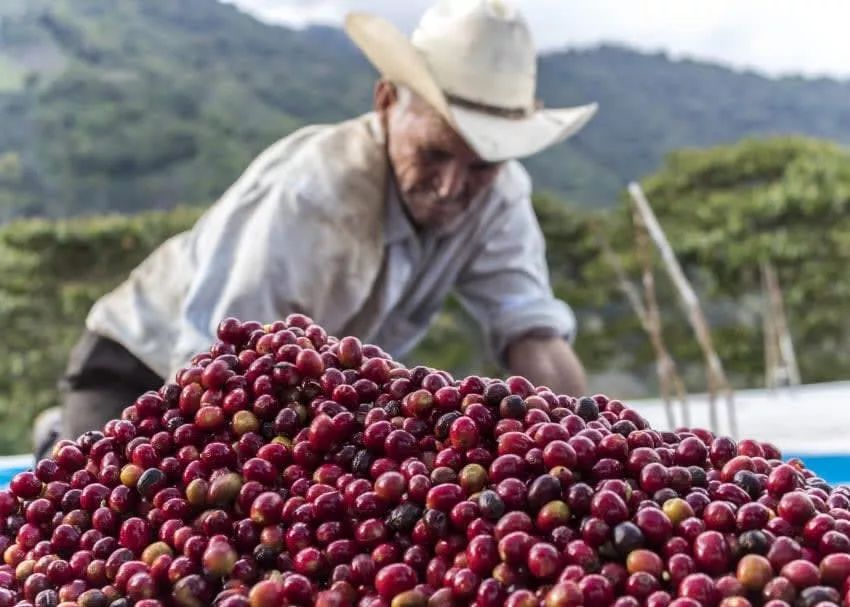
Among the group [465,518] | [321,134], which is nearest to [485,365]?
[321,134]

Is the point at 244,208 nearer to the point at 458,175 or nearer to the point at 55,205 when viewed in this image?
the point at 458,175

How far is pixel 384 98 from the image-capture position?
2.07m

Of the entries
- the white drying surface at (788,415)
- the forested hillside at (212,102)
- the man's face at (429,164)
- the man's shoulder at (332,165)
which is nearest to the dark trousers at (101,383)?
the man's shoulder at (332,165)

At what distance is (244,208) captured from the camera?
1928mm

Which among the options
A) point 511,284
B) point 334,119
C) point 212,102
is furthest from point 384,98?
point 212,102

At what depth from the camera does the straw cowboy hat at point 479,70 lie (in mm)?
1861

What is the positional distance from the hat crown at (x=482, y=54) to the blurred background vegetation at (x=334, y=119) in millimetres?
5595

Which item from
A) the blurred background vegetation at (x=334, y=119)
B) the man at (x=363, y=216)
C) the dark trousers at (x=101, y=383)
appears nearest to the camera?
the man at (x=363, y=216)

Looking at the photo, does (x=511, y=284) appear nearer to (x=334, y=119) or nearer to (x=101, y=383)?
(x=101, y=383)

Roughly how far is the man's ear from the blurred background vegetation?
17.9 feet

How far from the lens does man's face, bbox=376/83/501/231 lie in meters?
1.90

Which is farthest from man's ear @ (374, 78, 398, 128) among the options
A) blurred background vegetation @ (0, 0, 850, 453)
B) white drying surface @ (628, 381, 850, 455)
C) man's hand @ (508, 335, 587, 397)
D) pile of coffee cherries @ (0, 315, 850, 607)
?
blurred background vegetation @ (0, 0, 850, 453)

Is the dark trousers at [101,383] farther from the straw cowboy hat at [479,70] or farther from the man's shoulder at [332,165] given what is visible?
the straw cowboy hat at [479,70]

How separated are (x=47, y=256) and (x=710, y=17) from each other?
21.2 ft
